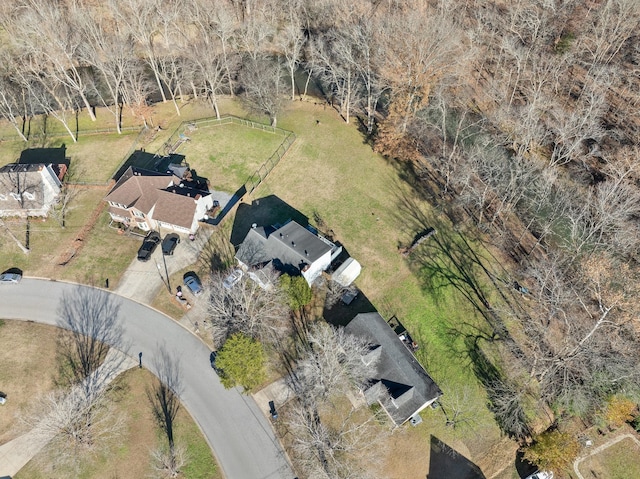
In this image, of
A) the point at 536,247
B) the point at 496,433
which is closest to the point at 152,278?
the point at 496,433

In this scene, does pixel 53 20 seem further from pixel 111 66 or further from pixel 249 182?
pixel 249 182

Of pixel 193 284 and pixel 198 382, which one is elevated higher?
pixel 193 284

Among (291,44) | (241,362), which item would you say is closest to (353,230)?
(241,362)

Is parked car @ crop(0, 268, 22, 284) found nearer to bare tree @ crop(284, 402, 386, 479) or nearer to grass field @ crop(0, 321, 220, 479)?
grass field @ crop(0, 321, 220, 479)

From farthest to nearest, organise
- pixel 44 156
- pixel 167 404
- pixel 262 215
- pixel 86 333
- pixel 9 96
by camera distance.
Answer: pixel 9 96 < pixel 44 156 < pixel 262 215 < pixel 86 333 < pixel 167 404

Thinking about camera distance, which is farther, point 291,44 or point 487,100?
point 291,44

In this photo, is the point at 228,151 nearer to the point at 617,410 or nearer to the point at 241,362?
the point at 241,362

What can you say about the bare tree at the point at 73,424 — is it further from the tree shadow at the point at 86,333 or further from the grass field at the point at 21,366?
the tree shadow at the point at 86,333
